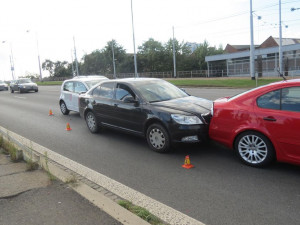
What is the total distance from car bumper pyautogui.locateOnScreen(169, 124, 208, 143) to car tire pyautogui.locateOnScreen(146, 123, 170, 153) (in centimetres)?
18

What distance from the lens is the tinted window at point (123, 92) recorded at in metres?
6.71

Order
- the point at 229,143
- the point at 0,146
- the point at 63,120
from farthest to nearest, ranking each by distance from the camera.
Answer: the point at 63,120 < the point at 0,146 < the point at 229,143

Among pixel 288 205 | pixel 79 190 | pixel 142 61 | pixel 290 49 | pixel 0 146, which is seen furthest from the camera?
pixel 142 61

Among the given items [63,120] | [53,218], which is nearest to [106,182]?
[53,218]

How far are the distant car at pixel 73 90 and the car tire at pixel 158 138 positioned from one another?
522 cm

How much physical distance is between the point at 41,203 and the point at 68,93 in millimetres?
7994

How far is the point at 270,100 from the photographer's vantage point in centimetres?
474

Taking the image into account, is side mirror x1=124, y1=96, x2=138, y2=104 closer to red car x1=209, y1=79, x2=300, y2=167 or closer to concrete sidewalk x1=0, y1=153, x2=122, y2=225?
red car x1=209, y1=79, x2=300, y2=167

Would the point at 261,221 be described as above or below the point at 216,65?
below

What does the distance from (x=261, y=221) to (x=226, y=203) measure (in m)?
0.54

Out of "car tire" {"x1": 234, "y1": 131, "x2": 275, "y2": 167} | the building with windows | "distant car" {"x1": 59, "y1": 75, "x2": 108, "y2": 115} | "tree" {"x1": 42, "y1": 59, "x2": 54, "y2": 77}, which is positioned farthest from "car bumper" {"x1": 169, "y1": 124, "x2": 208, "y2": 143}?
"tree" {"x1": 42, "y1": 59, "x2": 54, "y2": 77}

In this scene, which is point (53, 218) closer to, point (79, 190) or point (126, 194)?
point (79, 190)

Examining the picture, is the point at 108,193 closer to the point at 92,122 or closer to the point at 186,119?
the point at 186,119

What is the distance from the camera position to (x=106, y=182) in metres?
4.57
